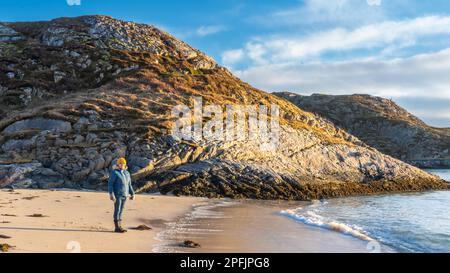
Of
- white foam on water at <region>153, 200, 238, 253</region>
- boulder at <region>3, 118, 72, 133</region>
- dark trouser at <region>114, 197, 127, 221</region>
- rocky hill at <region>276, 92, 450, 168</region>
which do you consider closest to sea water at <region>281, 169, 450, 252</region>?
white foam on water at <region>153, 200, 238, 253</region>

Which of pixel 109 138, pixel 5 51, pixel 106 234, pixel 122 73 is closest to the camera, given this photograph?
pixel 106 234

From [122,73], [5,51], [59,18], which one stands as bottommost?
[122,73]

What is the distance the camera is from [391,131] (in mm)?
158375

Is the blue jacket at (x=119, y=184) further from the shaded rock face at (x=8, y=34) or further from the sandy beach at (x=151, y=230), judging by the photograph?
the shaded rock face at (x=8, y=34)

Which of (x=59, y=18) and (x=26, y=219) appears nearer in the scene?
(x=26, y=219)

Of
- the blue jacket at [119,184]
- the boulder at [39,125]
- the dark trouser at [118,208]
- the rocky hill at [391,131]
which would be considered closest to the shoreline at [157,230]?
the dark trouser at [118,208]

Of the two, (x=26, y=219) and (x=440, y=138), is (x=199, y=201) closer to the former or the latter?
(x=26, y=219)

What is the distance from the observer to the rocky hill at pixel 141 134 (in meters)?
32.6

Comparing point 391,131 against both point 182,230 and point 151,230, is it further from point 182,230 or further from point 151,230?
point 151,230

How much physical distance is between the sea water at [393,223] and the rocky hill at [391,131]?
116 meters

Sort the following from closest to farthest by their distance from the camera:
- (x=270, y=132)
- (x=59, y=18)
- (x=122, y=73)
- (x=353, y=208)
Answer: (x=353, y=208) → (x=270, y=132) → (x=122, y=73) → (x=59, y=18)
